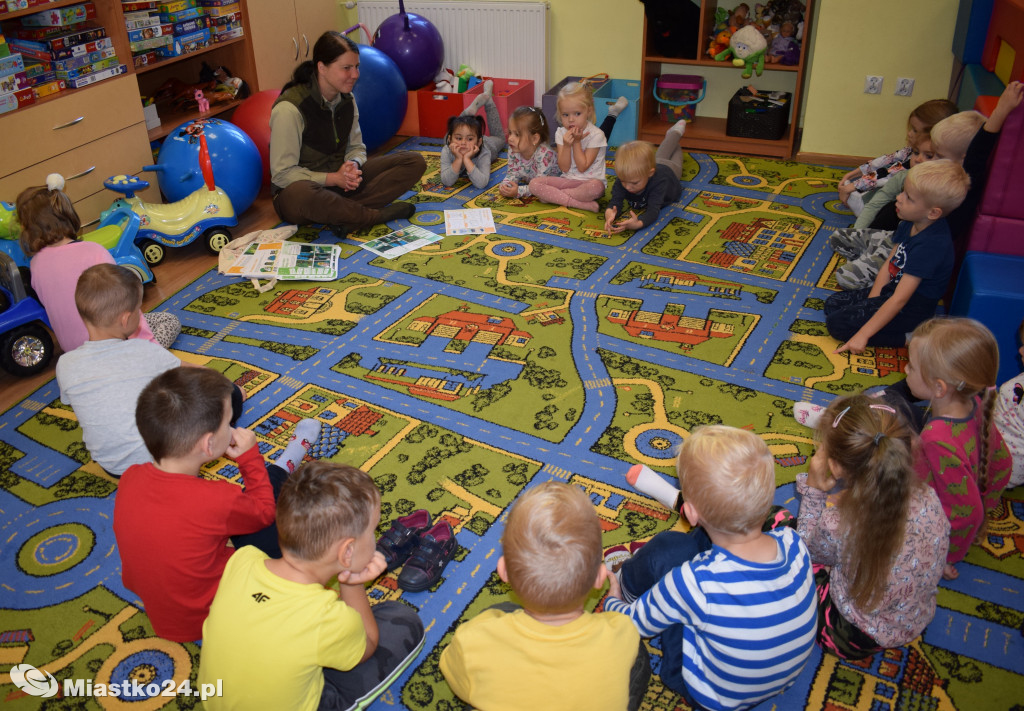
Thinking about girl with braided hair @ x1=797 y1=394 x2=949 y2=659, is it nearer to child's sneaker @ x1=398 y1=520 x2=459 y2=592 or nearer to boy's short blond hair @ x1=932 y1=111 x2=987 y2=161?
child's sneaker @ x1=398 y1=520 x2=459 y2=592

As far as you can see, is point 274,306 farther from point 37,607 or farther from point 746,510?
point 746,510

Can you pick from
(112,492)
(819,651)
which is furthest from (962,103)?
(112,492)

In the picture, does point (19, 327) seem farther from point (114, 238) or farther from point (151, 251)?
point (151, 251)

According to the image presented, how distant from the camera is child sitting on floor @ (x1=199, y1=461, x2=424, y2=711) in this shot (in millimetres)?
1452

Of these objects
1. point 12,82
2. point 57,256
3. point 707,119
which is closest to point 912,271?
point 707,119

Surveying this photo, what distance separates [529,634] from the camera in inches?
54.6

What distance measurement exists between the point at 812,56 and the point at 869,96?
1.39ft

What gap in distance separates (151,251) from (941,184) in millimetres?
3527

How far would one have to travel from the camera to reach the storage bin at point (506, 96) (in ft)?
17.5

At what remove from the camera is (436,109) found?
5434 millimetres

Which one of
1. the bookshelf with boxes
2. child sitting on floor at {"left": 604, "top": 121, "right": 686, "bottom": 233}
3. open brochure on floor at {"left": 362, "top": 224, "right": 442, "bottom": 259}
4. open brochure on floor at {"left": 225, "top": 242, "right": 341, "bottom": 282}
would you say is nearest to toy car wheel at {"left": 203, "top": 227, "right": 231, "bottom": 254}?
open brochure on floor at {"left": 225, "top": 242, "right": 341, "bottom": 282}

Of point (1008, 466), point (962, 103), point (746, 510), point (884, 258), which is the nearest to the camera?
point (746, 510)

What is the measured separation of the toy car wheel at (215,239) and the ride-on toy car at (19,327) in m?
1.02

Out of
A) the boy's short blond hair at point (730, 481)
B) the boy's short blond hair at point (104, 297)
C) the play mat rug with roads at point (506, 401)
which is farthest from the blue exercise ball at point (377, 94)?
the boy's short blond hair at point (730, 481)
